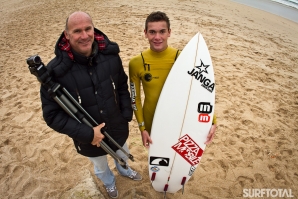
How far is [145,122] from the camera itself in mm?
2348

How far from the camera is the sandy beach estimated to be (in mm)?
2668

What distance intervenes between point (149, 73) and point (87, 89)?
2.14 feet

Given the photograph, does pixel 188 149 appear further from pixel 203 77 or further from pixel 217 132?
pixel 217 132

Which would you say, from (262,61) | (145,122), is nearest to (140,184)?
(145,122)

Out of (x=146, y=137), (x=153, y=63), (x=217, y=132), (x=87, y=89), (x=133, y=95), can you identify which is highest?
(x=153, y=63)

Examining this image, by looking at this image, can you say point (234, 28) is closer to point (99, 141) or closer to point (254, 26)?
point (254, 26)

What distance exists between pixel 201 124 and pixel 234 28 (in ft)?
24.5

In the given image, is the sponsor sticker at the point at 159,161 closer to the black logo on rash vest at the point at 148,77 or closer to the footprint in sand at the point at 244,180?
the black logo on rash vest at the point at 148,77

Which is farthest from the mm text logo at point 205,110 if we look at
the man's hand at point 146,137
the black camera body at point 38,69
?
the black camera body at point 38,69

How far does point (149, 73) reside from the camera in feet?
6.50

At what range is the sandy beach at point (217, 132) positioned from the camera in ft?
8.75

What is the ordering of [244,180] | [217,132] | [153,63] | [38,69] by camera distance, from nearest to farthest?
[38,69]
[153,63]
[244,180]
[217,132]

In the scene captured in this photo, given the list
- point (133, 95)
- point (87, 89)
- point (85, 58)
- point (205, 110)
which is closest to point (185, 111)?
point (205, 110)

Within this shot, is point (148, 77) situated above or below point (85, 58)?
below
